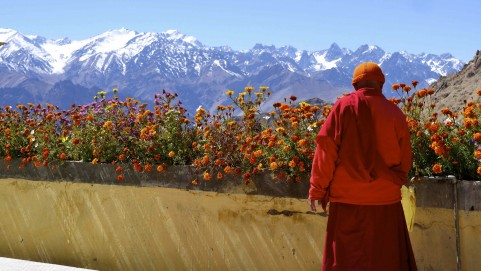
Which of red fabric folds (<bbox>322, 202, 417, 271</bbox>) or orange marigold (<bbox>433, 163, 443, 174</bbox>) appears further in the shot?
orange marigold (<bbox>433, 163, 443, 174</bbox>)

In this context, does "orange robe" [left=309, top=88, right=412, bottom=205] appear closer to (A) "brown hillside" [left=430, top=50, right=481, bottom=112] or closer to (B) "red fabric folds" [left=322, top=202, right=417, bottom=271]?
(B) "red fabric folds" [left=322, top=202, right=417, bottom=271]

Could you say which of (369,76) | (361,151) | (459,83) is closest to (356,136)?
(361,151)

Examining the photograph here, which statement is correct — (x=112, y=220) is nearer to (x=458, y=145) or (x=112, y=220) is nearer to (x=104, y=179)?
(x=104, y=179)

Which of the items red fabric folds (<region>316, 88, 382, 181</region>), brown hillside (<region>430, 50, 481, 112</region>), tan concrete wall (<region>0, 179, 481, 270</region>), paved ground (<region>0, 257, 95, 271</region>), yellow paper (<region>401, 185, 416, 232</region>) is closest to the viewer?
red fabric folds (<region>316, 88, 382, 181</region>)

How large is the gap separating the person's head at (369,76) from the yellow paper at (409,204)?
0.68m

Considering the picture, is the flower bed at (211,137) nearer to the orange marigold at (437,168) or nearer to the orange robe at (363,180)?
the orange marigold at (437,168)

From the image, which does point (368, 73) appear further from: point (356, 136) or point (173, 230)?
point (173, 230)

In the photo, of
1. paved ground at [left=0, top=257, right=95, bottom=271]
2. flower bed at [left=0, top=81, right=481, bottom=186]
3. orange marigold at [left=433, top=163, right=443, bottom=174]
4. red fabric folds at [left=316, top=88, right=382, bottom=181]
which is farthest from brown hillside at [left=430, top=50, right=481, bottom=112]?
red fabric folds at [left=316, top=88, right=382, bottom=181]

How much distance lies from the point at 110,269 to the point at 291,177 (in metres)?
1.90

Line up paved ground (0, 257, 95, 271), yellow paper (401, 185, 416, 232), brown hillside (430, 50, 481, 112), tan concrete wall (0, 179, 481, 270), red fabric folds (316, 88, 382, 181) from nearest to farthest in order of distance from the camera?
red fabric folds (316, 88, 382, 181)
yellow paper (401, 185, 416, 232)
tan concrete wall (0, 179, 481, 270)
paved ground (0, 257, 95, 271)
brown hillside (430, 50, 481, 112)

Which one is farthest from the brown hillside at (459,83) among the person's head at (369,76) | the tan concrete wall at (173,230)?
the person's head at (369,76)

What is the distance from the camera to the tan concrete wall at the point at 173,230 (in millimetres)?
3861

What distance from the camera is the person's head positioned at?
3297 millimetres

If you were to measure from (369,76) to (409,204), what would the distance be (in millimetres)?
846
